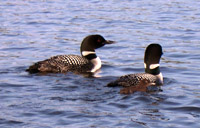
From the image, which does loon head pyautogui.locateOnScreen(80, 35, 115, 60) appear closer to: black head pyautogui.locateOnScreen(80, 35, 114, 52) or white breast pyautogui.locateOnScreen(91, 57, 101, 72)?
black head pyautogui.locateOnScreen(80, 35, 114, 52)

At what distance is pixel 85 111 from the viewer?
8672 millimetres

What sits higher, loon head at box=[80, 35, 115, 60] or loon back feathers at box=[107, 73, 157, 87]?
loon head at box=[80, 35, 115, 60]

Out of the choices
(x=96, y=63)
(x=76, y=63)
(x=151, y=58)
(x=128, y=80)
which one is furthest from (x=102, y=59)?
(x=128, y=80)

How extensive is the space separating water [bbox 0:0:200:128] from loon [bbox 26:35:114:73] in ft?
0.85

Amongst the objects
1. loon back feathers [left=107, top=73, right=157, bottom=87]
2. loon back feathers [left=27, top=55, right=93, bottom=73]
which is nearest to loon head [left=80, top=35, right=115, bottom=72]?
loon back feathers [left=27, top=55, right=93, bottom=73]

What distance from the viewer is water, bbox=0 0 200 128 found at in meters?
8.52

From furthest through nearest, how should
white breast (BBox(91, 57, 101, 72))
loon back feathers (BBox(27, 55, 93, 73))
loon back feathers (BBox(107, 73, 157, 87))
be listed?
white breast (BBox(91, 57, 101, 72)), loon back feathers (BBox(27, 55, 93, 73)), loon back feathers (BBox(107, 73, 157, 87))

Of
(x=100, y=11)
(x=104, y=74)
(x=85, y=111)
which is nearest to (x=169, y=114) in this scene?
(x=85, y=111)

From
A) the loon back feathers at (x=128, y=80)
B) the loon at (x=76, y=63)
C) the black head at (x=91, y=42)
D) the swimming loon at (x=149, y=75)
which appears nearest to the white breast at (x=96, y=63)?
the loon at (x=76, y=63)

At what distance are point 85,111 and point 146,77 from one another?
7.02 ft

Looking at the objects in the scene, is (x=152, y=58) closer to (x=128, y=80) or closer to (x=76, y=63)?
(x=128, y=80)

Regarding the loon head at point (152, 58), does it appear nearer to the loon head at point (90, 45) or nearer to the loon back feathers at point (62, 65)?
the loon back feathers at point (62, 65)

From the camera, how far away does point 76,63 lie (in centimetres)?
1205

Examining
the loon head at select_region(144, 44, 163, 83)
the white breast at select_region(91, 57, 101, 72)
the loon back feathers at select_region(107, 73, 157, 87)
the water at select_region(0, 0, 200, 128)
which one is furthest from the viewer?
the white breast at select_region(91, 57, 101, 72)
